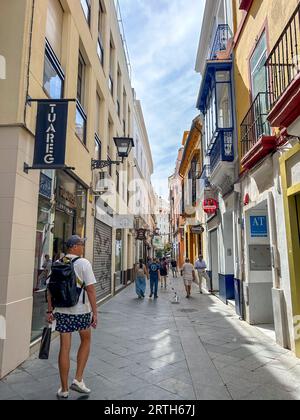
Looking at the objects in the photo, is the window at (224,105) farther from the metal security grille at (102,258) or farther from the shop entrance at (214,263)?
the metal security grille at (102,258)

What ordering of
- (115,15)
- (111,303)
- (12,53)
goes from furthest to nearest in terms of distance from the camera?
(115,15)
(111,303)
(12,53)

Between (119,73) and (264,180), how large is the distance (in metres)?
12.3

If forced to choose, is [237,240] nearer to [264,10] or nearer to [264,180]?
[264,180]

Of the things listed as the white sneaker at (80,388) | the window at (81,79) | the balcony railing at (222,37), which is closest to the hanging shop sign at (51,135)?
the white sneaker at (80,388)

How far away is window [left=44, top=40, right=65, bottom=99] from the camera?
657 cm

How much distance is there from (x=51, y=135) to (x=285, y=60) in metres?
4.39

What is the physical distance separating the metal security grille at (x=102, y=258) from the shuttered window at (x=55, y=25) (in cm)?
556

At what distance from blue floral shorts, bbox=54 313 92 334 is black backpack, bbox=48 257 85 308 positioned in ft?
0.49

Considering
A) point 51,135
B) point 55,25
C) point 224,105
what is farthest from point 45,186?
point 224,105

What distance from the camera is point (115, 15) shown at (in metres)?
15.0

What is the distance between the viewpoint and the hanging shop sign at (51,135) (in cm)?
539

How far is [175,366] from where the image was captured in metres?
4.99

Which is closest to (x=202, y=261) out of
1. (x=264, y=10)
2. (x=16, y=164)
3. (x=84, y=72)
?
(x=84, y=72)
